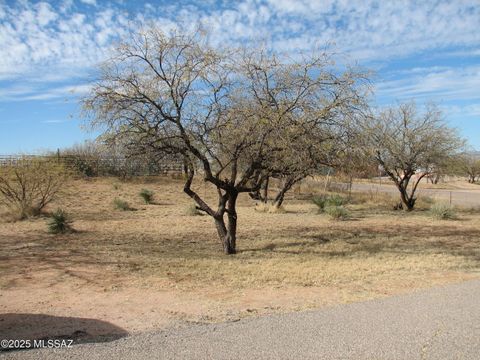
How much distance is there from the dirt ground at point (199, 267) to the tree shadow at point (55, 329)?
0.08ft

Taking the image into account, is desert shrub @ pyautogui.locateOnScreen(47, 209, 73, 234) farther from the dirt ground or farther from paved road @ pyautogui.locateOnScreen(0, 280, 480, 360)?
paved road @ pyautogui.locateOnScreen(0, 280, 480, 360)

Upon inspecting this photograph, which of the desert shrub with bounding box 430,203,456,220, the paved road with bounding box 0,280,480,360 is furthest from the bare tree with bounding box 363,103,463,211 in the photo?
the paved road with bounding box 0,280,480,360

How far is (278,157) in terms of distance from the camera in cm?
1204

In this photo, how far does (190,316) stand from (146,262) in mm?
4871

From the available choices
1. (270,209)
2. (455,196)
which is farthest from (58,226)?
(455,196)

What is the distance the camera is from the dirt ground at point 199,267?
7.03 meters

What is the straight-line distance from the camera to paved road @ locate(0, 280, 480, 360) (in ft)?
16.2

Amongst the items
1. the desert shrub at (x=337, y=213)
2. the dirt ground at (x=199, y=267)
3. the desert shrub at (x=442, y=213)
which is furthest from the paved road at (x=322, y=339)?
the desert shrub at (x=442, y=213)

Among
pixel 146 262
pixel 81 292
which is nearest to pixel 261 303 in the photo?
pixel 81 292

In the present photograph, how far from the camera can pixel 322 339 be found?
5406mm

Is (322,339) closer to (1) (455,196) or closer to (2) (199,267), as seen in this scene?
(2) (199,267)

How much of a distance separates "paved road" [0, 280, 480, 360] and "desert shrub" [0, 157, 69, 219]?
16590 millimetres

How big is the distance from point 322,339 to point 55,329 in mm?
3126

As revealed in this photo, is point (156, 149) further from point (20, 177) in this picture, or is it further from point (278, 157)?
point (20, 177)
